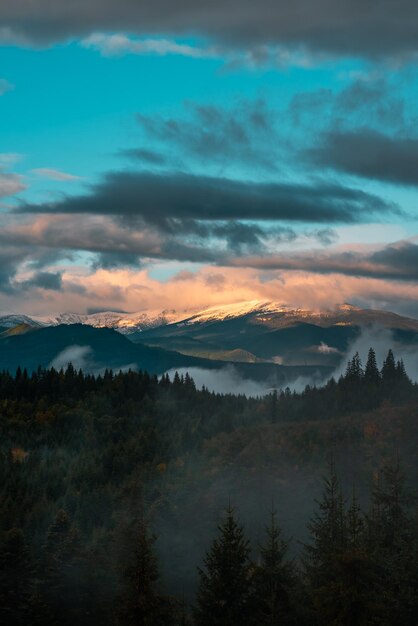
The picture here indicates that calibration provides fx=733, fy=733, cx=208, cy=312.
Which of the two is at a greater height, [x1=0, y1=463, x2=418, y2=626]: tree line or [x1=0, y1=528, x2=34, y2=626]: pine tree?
[x1=0, y1=463, x2=418, y2=626]: tree line

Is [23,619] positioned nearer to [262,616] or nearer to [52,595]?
[52,595]

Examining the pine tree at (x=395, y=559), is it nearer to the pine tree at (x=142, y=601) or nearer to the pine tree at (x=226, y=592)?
the pine tree at (x=226, y=592)

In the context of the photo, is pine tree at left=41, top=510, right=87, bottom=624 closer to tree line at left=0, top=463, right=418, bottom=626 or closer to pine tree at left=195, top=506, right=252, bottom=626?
tree line at left=0, top=463, right=418, bottom=626

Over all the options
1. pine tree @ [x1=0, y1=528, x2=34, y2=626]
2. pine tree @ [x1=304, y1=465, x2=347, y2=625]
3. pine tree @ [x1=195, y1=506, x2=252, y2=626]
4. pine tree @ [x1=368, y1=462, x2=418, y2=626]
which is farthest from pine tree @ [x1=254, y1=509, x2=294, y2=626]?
pine tree @ [x1=0, y1=528, x2=34, y2=626]

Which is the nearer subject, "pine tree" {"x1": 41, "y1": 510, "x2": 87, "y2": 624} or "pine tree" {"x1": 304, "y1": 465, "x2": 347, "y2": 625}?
"pine tree" {"x1": 304, "y1": 465, "x2": 347, "y2": 625}

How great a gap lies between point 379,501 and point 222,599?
83.9 feet

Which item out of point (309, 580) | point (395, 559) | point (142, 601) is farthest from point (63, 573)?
point (142, 601)

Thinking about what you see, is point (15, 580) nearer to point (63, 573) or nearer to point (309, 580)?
point (63, 573)

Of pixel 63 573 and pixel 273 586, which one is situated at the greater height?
pixel 273 586

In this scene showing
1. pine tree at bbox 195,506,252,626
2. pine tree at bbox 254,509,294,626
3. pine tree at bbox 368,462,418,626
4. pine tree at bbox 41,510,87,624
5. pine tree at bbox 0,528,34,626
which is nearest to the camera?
pine tree at bbox 254,509,294,626

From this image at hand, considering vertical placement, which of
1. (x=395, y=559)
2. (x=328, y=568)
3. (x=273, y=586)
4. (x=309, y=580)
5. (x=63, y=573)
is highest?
(x=328, y=568)

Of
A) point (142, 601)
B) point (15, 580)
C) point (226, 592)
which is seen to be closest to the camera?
point (142, 601)

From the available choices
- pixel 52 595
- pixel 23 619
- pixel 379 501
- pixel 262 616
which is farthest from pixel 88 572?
pixel 262 616

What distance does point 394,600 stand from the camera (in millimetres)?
61188
